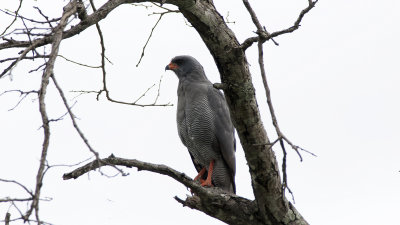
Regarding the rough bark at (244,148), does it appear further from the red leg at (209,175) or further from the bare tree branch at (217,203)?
the red leg at (209,175)

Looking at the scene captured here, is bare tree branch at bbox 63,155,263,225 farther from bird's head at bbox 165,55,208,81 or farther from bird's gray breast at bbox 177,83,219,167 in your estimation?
bird's head at bbox 165,55,208,81

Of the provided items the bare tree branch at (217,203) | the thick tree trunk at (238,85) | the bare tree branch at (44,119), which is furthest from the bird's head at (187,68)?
the bare tree branch at (44,119)

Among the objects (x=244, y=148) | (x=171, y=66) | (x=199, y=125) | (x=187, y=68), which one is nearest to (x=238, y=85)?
(x=244, y=148)

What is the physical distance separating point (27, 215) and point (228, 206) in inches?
116

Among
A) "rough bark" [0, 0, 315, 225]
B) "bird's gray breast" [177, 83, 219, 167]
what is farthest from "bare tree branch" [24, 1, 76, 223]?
"bird's gray breast" [177, 83, 219, 167]

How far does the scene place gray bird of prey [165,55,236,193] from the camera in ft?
24.0

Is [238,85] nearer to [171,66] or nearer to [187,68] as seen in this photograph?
[187,68]

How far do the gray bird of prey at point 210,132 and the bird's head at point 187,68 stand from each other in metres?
0.38

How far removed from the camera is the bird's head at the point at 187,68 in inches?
311

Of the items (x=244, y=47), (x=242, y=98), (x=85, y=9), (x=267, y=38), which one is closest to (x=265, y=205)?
(x=242, y=98)

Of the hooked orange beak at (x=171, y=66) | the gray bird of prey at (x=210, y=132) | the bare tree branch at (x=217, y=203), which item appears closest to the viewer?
the bare tree branch at (x=217, y=203)

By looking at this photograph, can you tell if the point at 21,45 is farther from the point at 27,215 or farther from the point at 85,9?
the point at 27,215

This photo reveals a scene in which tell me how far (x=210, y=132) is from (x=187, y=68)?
111 cm

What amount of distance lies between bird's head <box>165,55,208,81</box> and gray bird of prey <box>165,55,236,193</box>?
380 mm
